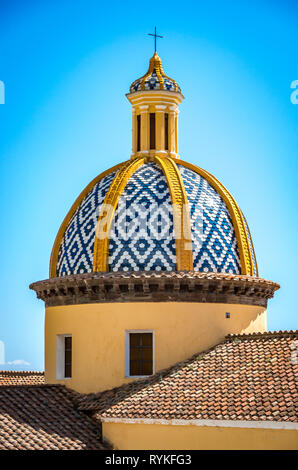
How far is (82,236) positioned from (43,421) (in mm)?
4295

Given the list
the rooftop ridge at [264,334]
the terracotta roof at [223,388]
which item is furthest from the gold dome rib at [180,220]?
the terracotta roof at [223,388]

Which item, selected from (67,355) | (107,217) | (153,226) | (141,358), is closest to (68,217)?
(107,217)

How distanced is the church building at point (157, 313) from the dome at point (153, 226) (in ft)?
0.09

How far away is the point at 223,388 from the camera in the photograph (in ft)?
47.1

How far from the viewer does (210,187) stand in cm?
1841

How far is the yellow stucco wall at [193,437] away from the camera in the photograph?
1284 cm

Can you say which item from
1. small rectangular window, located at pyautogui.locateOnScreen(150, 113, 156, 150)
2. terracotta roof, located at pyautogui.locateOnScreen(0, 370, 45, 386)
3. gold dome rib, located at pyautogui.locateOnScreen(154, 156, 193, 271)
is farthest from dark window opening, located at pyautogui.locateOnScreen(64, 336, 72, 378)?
small rectangular window, located at pyautogui.locateOnScreen(150, 113, 156, 150)

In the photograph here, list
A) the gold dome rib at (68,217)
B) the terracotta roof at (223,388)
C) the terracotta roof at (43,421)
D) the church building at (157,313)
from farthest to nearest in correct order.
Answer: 1. the gold dome rib at (68,217)
2. the church building at (157,313)
3. the terracotta roof at (43,421)
4. the terracotta roof at (223,388)

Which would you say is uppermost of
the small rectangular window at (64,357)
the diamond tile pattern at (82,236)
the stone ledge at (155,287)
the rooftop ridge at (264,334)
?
the diamond tile pattern at (82,236)

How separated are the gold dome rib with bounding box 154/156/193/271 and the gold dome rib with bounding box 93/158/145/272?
0.91m

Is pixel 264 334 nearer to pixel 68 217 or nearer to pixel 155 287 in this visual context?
pixel 155 287

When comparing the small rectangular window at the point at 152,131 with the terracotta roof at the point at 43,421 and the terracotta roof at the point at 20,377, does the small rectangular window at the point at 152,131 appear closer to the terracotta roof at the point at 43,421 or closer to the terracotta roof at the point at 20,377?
the terracotta roof at the point at 43,421

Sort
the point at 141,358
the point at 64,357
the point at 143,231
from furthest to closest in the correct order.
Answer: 1. the point at 64,357
2. the point at 143,231
3. the point at 141,358

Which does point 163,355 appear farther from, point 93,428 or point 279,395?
point 279,395
